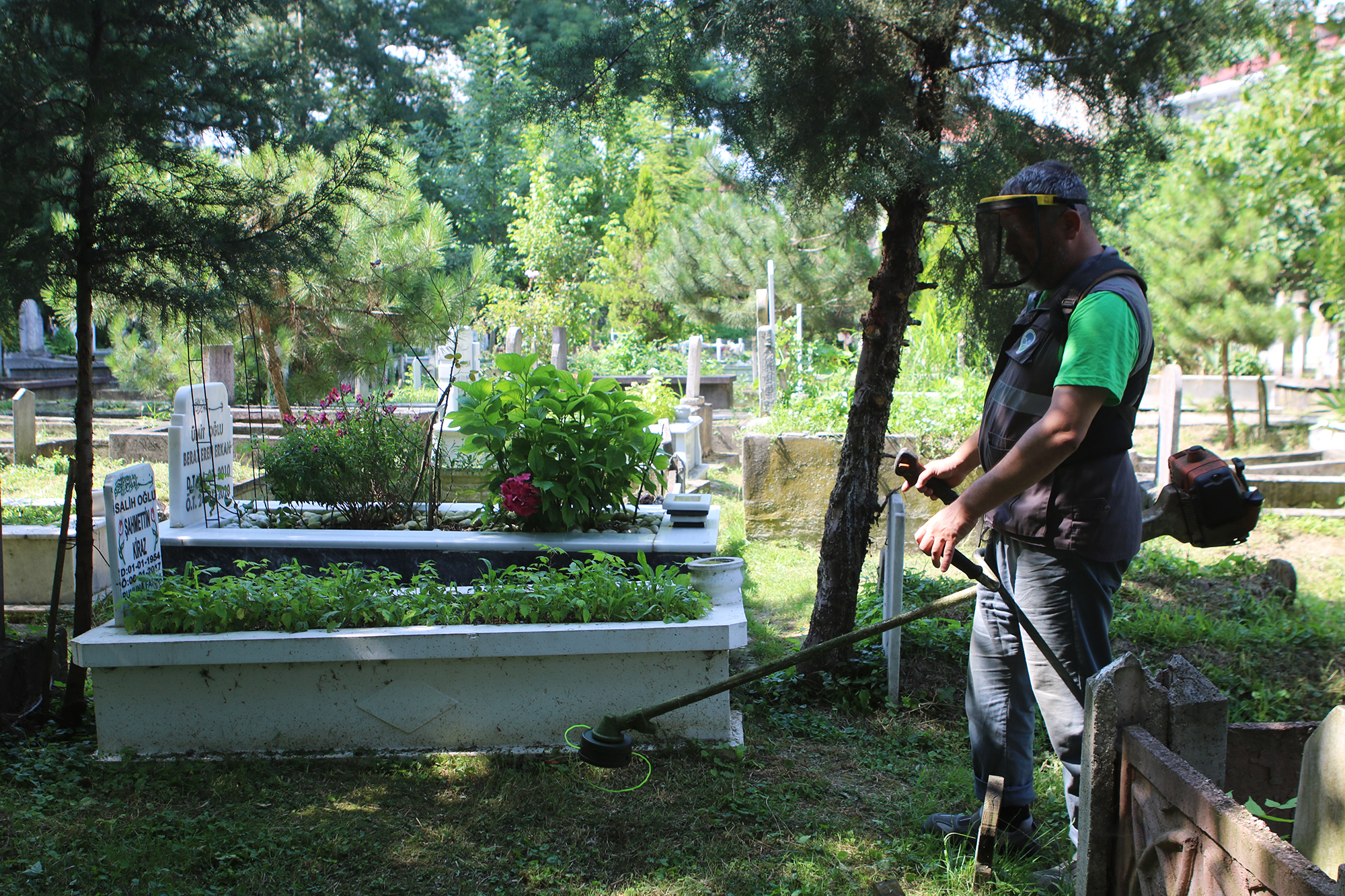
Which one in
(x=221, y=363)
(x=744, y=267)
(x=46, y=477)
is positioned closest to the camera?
(x=46, y=477)

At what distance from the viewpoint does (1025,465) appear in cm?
245

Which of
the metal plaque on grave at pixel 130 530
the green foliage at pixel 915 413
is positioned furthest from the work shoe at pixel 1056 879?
the green foliage at pixel 915 413

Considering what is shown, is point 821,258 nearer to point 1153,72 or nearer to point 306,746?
point 1153,72

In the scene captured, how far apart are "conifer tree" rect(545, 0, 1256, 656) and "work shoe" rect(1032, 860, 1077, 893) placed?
5.55 ft

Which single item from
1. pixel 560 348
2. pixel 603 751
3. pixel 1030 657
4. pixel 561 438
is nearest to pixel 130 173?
pixel 561 438

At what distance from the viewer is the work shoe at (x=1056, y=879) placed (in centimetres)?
263

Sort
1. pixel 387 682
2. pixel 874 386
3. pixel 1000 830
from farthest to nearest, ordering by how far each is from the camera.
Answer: pixel 874 386, pixel 387 682, pixel 1000 830

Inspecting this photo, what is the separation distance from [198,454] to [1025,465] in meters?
4.23

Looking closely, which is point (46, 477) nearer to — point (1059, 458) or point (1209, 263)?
point (1059, 458)

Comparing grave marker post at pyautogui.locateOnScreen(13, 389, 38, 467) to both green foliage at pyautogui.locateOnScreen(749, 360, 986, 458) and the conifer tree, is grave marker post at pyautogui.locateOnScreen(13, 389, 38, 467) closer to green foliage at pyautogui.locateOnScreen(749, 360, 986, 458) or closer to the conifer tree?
green foliage at pyautogui.locateOnScreen(749, 360, 986, 458)

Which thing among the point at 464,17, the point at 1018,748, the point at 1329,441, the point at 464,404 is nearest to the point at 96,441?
the point at 464,404

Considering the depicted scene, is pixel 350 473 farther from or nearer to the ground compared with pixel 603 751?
farther from the ground

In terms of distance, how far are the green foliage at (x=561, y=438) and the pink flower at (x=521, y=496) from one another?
0.04m

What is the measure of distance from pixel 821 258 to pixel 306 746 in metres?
15.0
